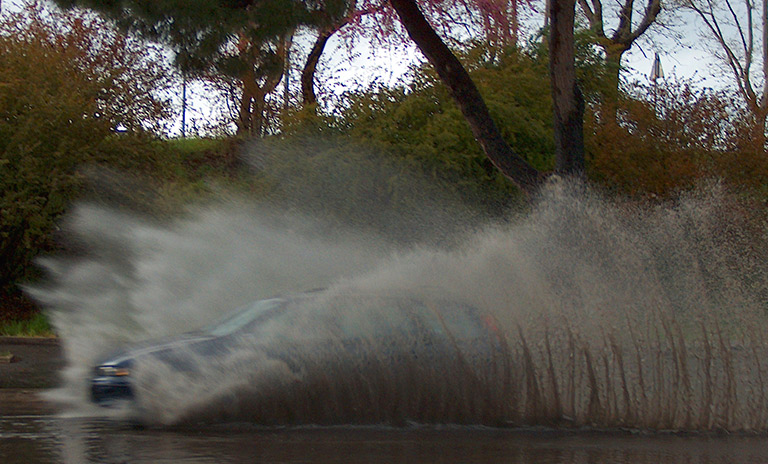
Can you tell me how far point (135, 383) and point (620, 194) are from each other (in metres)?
14.2

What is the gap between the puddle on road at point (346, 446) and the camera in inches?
304

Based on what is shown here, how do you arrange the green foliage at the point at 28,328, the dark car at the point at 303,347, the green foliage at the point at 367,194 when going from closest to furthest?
the dark car at the point at 303,347, the green foliage at the point at 28,328, the green foliage at the point at 367,194

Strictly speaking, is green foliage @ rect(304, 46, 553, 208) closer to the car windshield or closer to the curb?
the curb

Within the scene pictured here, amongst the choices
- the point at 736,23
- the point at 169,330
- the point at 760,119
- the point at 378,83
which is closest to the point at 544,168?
the point at 378,83

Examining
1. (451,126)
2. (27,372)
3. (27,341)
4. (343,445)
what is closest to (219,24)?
(27,372)

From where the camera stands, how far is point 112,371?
9312 millimetres

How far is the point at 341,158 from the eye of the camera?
19047mm

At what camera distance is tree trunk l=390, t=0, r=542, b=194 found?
1560 centimetres

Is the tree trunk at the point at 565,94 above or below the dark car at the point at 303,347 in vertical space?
above

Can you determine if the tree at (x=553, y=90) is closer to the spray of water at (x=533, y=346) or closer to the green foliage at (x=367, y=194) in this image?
the green foliage at (x=367, y=194)

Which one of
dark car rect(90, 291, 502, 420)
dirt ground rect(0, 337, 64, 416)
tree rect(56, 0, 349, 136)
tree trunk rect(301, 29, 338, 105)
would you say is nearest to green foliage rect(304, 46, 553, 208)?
tree rect(56, 0, 349, 136)

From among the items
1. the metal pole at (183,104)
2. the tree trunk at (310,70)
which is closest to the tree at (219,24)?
the metal pole at (183,104)

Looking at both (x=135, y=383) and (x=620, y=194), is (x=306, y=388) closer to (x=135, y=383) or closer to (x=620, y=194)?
(x=135, y=383)

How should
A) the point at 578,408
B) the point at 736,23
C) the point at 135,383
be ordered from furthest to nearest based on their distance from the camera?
the point at 736,23 < the point at 578,408 < the point at 135,383
